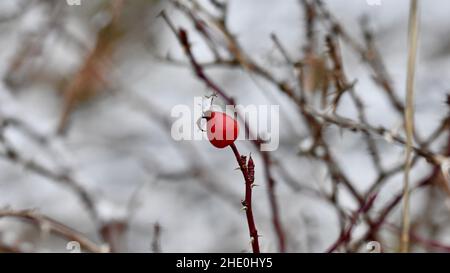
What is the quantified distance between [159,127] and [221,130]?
176cm

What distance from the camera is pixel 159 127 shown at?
2.42m

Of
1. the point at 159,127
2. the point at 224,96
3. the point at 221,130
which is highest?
the point at 159,127

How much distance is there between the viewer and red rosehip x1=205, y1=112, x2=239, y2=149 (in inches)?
26.5

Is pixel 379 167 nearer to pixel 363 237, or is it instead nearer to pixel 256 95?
pixel 363 237

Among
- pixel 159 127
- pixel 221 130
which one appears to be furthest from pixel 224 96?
pixel 159 127

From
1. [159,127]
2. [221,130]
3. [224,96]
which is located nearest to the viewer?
[221,130]

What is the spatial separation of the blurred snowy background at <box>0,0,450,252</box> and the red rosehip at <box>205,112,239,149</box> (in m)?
0.55

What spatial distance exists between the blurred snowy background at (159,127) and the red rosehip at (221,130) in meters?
0.55

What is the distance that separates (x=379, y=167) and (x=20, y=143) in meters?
1.07

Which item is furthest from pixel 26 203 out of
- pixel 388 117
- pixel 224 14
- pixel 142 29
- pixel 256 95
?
pixel 224 14

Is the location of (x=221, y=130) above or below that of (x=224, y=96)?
below

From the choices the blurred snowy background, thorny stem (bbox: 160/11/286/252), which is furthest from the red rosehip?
the blurred snowy background

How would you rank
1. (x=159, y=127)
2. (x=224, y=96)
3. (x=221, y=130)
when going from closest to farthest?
(x=221, y=130)
(x=224, y=96)
(x=159, y=127)

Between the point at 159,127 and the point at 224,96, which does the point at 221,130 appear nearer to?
the point at 224,96
